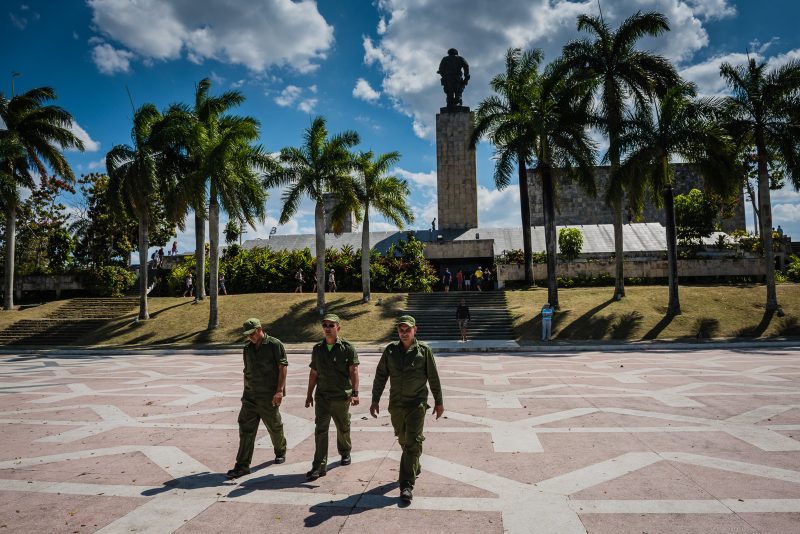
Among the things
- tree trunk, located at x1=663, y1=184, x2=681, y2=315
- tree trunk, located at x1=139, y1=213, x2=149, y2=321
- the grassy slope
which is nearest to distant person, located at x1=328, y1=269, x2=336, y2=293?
the grassy slope

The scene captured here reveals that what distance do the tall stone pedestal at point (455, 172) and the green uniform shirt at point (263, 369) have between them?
34355 millimetres

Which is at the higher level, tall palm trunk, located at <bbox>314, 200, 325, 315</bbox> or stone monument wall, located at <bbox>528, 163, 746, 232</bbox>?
stone monument wall, located at <bbox>528, 163, 746, 232</bbox>

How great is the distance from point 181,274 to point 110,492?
2774cm

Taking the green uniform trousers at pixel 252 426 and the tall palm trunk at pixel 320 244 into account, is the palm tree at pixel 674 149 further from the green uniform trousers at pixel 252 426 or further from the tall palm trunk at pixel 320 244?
the green uniform trousers at pixel 252 426

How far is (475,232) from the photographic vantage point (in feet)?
122

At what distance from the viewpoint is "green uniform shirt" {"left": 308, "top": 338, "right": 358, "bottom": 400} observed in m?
5.16

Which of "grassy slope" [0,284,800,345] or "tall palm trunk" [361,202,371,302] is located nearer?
"grassy slope" [0,284,800,345]

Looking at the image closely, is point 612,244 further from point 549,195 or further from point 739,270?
point 549,195

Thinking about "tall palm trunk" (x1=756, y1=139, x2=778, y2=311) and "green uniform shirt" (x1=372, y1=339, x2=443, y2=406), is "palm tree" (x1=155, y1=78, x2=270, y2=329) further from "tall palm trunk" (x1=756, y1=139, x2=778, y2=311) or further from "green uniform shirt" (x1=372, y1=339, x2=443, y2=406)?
"tall palm trunk" (x1=756, y1=139, x2=778, y2=311)

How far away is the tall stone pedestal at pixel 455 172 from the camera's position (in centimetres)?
3912

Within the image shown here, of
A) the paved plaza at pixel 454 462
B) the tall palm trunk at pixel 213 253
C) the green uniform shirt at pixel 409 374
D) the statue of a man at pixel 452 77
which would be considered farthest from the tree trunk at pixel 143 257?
the statue of a man at pixel 452 77

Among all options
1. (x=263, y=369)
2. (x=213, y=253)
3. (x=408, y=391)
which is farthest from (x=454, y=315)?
(x=408, y=391)

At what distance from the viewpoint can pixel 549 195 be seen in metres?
23.3

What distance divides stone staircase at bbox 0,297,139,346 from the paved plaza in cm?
1432
